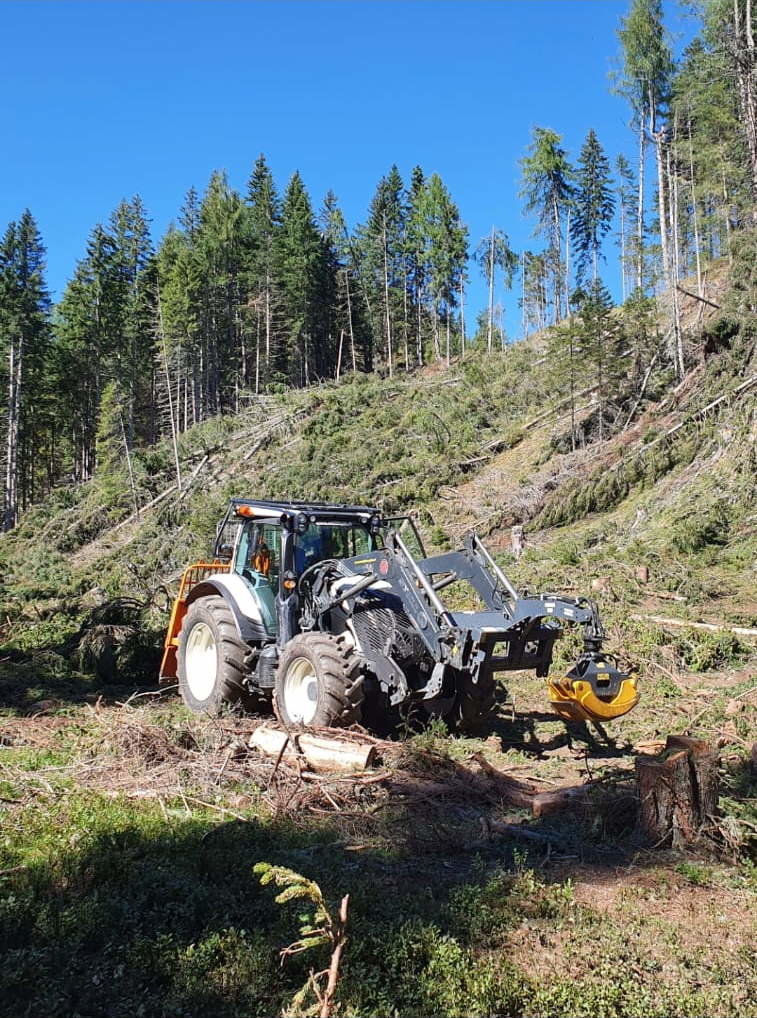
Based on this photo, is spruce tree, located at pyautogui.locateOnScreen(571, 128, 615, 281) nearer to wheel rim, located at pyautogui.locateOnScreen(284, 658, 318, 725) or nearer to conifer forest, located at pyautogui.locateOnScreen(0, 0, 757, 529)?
conifer forest, located at pyautogui.locateOnScreen(0, 0, 757, 529)

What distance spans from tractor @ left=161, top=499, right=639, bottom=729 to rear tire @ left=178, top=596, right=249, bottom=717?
0.02 m

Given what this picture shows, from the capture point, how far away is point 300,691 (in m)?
7.69

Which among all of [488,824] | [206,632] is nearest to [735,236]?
[206,632]

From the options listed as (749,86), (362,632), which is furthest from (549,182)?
(362,632)

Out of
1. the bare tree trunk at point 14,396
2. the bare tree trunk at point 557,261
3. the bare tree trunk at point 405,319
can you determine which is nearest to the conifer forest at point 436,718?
the bare tree trunk at point 14,396

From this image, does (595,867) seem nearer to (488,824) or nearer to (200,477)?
(488,824)

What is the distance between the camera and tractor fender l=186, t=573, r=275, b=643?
8.60m

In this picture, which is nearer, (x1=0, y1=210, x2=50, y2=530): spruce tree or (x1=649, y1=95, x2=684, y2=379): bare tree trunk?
(x1=649, y1=95, x2=684, y2=379): bare tree trunk

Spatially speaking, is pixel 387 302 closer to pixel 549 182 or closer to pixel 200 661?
pixel 549 182

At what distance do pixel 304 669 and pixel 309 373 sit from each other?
45.3 meters

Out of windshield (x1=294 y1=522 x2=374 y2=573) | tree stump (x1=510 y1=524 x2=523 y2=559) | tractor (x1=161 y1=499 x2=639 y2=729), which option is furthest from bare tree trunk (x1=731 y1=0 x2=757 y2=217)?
tractor (x1=161 y1=499 x2=639 y2=729)

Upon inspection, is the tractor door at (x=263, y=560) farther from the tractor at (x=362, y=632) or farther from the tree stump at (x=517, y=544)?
the tree stump at (x=517, y=544)

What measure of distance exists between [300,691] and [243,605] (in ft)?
5.14

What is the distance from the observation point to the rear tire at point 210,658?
8.45 meters
